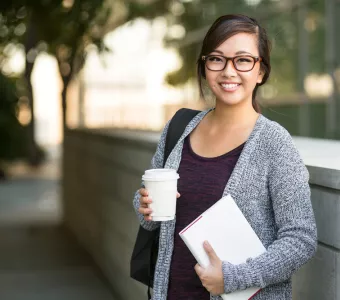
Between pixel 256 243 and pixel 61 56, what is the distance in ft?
64.1

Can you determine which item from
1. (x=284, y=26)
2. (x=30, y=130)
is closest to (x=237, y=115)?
(x=284, y=26)

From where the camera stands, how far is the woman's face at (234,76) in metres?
2.40

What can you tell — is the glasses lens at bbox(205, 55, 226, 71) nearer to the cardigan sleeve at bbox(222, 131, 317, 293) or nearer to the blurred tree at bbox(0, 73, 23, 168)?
the cardigan sleeve at bbox(222, 131, 317, 293)

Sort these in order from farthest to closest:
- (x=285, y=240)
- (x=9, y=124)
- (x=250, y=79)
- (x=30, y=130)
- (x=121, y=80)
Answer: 1. (x=121, y=80)
2. (x=30, y=130)
3. (x=9, y=124)
4. (x=250, y=79)
5. (x=285, y=240)

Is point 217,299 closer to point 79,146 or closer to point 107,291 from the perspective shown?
point 107,291

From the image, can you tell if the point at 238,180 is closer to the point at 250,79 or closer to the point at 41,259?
the point at 250,79

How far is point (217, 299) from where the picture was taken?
2.37 metres

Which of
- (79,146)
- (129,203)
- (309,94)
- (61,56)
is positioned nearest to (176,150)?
(129,203)

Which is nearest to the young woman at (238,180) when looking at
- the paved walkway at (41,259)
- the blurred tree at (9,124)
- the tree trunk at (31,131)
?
the paved walkway at (41,259)

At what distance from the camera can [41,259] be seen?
8.50 m

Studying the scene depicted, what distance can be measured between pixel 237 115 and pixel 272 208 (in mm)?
326

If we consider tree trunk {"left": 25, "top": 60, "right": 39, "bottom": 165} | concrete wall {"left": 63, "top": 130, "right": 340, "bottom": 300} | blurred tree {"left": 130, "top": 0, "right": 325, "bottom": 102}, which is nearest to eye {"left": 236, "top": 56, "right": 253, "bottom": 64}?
concrete wall {"left": 63, "top": 130, "right": 340, "bottom": 300}

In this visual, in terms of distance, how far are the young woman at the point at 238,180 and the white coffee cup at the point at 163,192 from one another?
4cm

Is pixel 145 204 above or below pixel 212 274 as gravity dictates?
above
